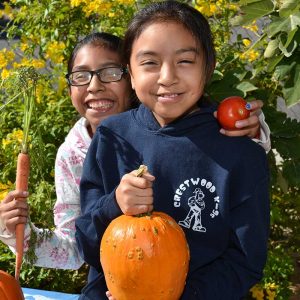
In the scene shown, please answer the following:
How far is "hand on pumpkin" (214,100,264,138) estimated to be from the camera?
179 centimetres

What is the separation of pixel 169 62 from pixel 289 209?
2036mm

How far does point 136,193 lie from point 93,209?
11.1 inches

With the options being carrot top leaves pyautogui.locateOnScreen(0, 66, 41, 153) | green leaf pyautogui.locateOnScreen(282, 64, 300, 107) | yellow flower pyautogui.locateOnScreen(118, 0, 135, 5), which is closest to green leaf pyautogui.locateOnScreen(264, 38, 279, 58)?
green leaf pyautogui.locateOnScreen(282, 64, 300, 107)

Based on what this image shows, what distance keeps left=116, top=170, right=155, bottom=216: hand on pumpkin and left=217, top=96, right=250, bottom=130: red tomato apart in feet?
1.02

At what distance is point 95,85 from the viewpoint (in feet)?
7.82

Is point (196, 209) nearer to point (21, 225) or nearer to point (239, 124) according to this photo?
point (239, 124)

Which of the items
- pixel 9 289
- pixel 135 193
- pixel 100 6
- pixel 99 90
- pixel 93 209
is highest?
pixel 100 6

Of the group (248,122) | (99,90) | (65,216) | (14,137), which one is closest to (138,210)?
(248,122)

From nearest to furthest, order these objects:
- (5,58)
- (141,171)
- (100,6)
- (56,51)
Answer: (141,171) < (100,6) < (56,51) < (5,58)

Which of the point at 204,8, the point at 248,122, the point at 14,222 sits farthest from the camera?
the point at 204,8

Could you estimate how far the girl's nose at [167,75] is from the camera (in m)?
1.71

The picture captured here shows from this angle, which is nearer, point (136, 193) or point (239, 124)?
point (136, 193)

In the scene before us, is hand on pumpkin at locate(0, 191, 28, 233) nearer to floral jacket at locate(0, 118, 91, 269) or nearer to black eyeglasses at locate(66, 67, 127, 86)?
floral jacket at locate(0, 118, 91, 269)

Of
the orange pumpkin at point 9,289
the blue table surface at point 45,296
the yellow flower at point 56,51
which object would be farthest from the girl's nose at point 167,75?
the yellow flower at point 56,51
